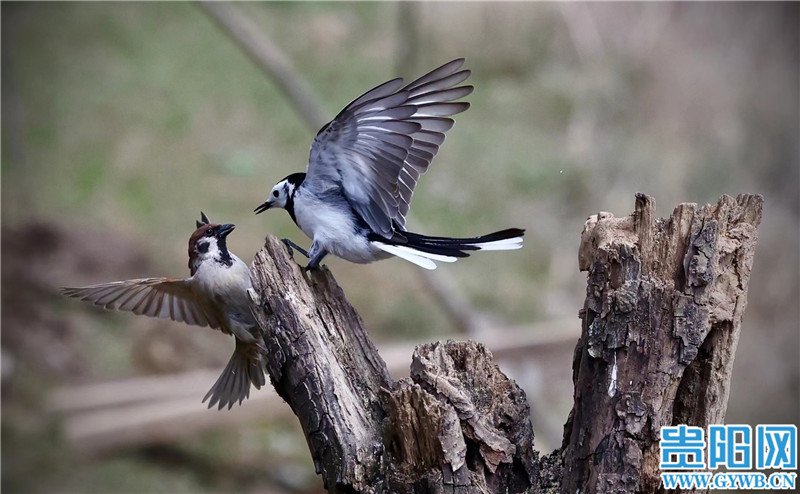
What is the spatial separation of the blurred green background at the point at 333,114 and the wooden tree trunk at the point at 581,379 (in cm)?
366

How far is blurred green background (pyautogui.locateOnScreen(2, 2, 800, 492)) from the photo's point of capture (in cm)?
680

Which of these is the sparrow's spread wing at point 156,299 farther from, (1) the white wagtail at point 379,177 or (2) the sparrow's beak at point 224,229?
(1) the white wagtail at point 379,177

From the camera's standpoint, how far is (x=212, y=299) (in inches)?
140

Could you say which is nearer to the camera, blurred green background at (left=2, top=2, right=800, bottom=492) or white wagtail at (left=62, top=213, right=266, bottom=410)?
white wagtail at (left=62, top=213, right=266, bottom=410)

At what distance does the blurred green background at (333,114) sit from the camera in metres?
6.80

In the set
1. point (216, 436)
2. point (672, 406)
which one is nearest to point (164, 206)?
point (216, 436)

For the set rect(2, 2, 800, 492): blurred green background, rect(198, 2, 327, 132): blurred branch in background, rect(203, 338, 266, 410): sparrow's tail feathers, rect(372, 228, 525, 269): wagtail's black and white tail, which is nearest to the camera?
rect(372, 228, 525, 269): wagtail's black and white tail

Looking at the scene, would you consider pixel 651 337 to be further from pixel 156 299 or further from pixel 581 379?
pixel 156 299

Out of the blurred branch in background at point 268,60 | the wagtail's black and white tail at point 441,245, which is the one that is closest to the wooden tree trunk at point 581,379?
the wagtail's black and white tail at point 441,245

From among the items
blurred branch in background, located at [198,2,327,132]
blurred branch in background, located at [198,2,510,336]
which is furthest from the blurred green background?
blurred branch in background, located at [198,2,327,132]

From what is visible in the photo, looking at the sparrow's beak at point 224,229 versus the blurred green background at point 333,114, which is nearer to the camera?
the sparrow's beak at point 224,229

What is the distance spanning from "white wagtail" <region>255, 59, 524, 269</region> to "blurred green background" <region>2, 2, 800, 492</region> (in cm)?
323

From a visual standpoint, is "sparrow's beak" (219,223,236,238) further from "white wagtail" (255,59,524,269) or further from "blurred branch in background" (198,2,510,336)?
"blurred branch in background" (198,2,510,336)

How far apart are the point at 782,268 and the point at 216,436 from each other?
5.20 m
